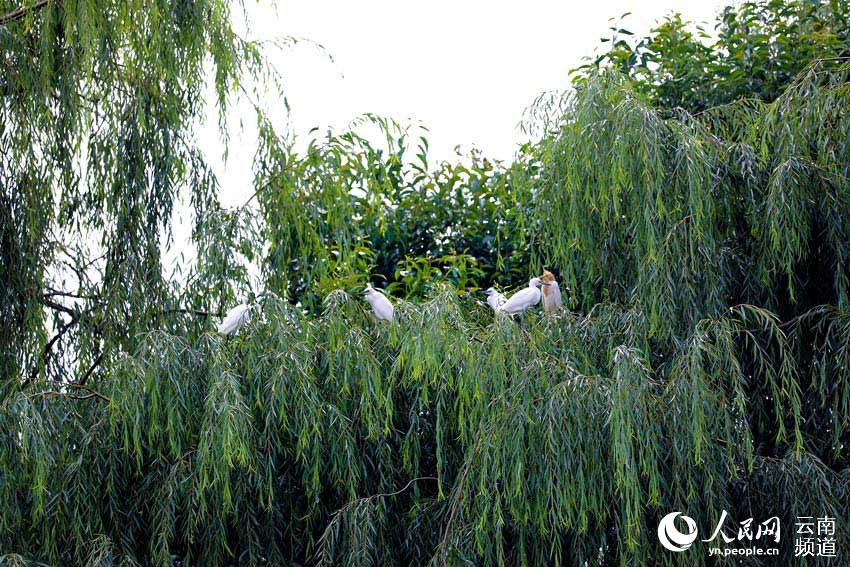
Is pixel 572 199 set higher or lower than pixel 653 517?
higher

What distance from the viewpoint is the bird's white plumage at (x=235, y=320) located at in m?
4.95

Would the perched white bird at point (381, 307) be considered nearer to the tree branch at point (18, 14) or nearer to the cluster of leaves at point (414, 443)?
the cluster of leaves at point (414, 443)

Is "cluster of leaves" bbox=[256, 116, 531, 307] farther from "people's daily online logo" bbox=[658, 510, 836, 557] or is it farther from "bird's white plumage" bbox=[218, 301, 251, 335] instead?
"people's daily online logo" bbox=[658, 510, 836, 557]

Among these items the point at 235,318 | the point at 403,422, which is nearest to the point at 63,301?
the point at 235,318

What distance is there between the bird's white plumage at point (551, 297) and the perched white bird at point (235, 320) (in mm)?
1321

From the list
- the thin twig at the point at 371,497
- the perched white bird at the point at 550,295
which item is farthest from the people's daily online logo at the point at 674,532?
the perched white bird at the point at 550,295

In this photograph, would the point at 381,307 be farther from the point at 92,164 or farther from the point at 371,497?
the point at 92,164

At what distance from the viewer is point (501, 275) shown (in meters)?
8.44

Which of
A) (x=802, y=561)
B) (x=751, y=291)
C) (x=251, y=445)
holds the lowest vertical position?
(x=802, y=561)

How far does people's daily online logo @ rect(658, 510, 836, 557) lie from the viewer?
4.39 metres

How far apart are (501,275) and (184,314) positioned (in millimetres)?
3514

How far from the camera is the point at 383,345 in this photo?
5023 mm

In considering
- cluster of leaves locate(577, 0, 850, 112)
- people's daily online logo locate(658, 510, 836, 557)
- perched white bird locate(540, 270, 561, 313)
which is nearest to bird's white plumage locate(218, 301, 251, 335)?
perched white bird locate(540, 270, 561, 313)

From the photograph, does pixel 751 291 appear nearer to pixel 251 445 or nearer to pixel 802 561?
pixel 802 561
